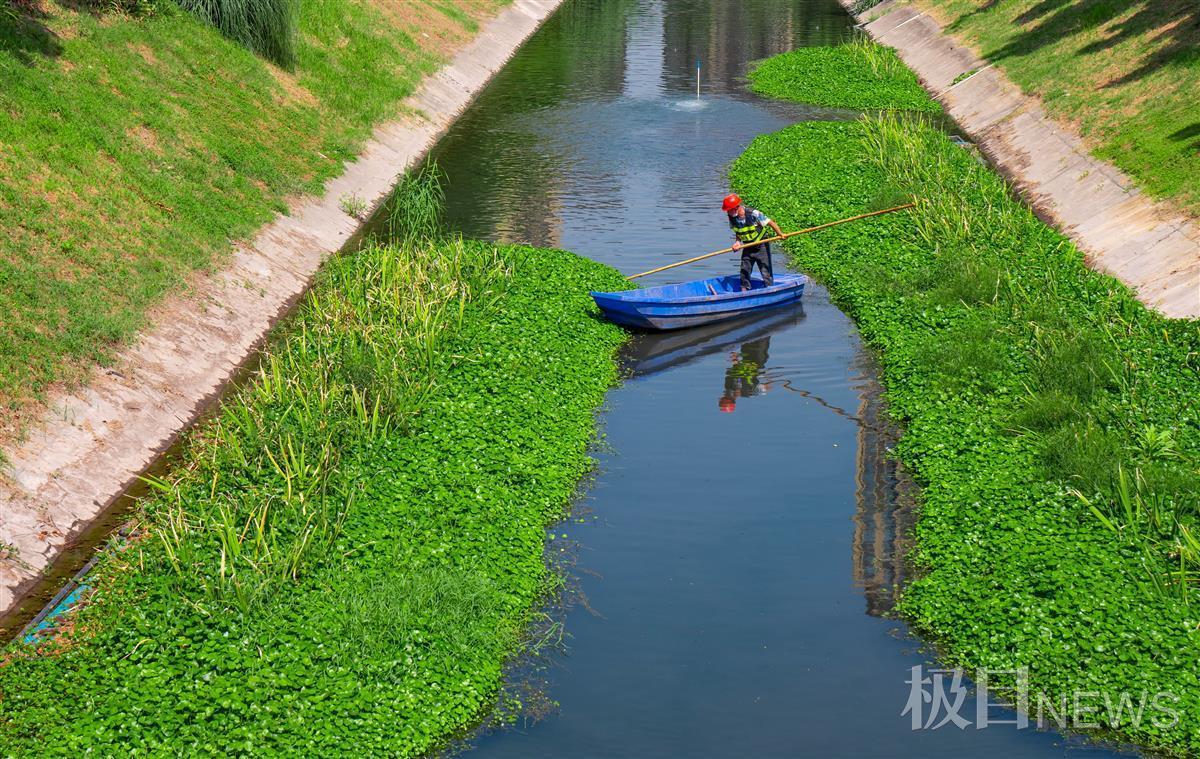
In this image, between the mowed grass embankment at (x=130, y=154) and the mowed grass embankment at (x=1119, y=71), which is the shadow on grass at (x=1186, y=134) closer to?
the mowed grass embankment at (x=1119, y=71)

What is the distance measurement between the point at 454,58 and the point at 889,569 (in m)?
44.9

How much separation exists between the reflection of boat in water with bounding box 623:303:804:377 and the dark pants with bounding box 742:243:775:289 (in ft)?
2.62

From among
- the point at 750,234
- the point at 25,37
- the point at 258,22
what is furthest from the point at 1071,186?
the point at 25,37

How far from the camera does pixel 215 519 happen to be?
1853cm

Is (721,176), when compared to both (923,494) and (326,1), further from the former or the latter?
(923,494)

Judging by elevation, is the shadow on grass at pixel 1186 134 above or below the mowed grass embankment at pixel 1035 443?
above

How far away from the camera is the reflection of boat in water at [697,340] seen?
2817cm

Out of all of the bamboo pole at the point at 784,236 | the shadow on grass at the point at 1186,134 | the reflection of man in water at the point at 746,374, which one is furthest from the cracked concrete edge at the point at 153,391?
the shadow on grass at the point at 1186,134

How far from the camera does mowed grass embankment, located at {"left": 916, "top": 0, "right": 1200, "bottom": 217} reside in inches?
1383

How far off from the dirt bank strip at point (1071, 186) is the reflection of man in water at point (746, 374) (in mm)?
8368

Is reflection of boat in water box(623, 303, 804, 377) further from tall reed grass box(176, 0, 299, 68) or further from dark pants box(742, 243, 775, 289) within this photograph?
tall reed grass box(176, 0, 299, 68)

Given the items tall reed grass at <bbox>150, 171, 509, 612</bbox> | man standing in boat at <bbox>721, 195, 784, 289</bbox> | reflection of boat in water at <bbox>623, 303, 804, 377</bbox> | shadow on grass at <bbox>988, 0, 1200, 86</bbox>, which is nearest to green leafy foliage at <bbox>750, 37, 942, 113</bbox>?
shadow on grass at <bbox>988, 0, 1200, 86</bbox>

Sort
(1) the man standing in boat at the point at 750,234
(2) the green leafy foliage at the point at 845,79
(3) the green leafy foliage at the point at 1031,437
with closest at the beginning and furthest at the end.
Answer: (3) the green leafy foliage at the point at 1031,437 < (1) the man standing in boat at the point at 750,234 < (2) the green leafy foliage at the point at 845,79

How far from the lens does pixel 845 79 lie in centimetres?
5675
